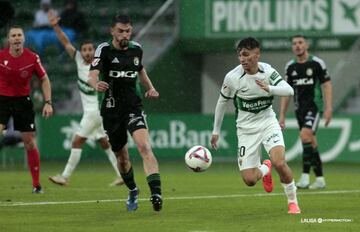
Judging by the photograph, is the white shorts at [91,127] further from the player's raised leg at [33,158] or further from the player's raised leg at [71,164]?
the player's raised leg at [33,158]

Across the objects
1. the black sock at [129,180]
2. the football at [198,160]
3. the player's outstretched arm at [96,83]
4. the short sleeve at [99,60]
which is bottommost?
the black sock at [129,180]

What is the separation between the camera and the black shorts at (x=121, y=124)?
13.9 meters

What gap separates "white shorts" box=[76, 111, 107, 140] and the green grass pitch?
891 mm

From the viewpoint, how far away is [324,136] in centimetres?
2562

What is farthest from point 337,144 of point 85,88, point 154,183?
point 154,183

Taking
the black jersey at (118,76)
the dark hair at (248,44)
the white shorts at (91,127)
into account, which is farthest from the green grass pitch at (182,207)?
the dark hair at (248,44)

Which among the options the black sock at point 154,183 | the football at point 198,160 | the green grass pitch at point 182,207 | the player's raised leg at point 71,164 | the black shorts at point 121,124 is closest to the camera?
the green grass pitch at point 182,207

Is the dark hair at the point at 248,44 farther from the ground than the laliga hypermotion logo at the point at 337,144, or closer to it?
farther from the ground

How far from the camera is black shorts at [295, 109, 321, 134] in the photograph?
19.0 metres

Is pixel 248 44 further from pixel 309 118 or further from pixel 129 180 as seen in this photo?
pixel 309 118

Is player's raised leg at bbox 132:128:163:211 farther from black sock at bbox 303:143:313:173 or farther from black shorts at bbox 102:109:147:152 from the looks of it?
black sock at bbox 303:143:313:173

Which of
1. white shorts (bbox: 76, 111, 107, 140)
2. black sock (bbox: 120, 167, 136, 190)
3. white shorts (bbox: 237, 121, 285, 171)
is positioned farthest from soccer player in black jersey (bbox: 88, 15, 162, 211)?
white shorts (bbox: 76, 111, 107, 140)

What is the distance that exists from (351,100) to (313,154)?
1020cm

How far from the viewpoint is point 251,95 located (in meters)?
13.7
